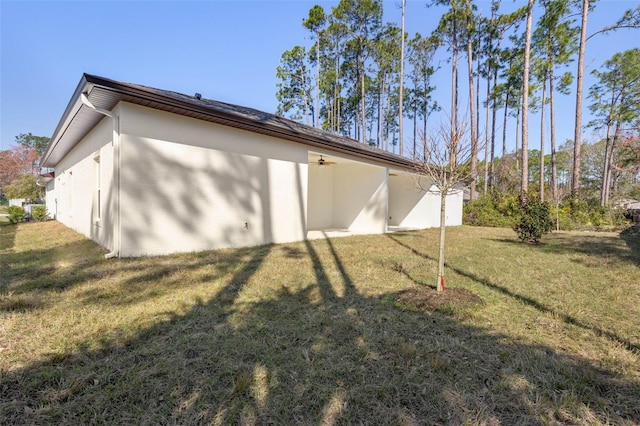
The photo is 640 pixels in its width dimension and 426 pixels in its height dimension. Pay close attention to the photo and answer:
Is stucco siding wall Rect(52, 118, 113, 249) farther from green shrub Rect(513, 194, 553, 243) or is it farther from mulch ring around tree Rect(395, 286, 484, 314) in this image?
green shrub Rect(513, 194, 553, 243)

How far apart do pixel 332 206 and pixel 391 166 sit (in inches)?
119

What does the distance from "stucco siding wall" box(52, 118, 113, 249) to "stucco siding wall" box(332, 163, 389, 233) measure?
7884mm

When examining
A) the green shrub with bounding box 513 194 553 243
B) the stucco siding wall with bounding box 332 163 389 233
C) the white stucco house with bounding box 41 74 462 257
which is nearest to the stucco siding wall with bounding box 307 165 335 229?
the stucco siding wall with bounding box 332 163 389 233

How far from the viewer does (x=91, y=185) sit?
765cm

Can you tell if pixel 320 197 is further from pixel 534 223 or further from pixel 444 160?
pixel 444 160

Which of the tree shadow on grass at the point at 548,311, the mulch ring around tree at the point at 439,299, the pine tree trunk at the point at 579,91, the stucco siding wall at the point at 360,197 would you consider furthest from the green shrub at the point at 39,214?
the pine tree trunk at the point at 579,91

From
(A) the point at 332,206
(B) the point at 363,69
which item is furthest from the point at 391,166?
(B) the point at 363,69

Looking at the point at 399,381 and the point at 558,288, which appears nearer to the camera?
the point at 399,381

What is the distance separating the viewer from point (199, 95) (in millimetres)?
7875

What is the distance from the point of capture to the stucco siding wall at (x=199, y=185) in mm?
5504

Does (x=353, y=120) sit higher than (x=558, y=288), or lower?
higher

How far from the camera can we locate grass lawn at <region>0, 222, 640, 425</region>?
1791 millimetres

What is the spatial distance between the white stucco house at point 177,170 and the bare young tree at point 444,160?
14.1 feet

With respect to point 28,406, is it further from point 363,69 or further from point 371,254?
point 363,69
